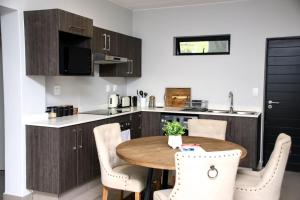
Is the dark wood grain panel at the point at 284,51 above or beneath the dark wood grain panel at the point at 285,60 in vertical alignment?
above

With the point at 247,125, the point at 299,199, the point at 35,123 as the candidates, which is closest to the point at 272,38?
the point at 247,125

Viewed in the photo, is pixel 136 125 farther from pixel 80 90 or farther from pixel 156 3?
pixel 156 3

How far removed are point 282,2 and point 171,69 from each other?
207 centimetres

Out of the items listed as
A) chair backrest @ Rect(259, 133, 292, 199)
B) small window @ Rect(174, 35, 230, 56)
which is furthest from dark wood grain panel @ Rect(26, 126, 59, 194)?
small window @ Rect(174, 35, 230, 56)

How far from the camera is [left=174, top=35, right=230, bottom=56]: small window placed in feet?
16.9

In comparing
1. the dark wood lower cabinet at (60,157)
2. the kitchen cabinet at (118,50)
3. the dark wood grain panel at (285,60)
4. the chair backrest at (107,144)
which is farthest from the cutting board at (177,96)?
the chair backrest at (107,144)

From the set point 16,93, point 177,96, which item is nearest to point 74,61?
point 16,93

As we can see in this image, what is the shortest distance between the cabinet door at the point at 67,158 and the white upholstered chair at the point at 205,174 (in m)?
1.54

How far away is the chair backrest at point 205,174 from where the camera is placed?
6.61 ft

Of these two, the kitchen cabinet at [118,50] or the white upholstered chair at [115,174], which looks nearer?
the white upholstered chair at [115,174]

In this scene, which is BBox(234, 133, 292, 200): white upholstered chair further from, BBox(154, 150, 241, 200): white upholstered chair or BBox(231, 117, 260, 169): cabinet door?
BBox(231, 117, 260, 169): cabinet door

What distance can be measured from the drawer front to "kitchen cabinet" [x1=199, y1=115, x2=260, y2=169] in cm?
232

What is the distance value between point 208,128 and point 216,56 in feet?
6.16

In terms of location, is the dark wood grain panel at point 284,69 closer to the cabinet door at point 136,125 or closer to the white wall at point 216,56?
the white wall at point 216,56
